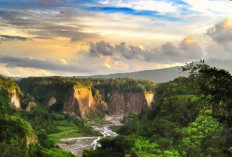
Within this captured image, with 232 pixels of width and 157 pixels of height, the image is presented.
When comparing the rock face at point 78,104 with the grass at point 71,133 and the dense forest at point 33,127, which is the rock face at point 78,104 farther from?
the grass at point 71,133

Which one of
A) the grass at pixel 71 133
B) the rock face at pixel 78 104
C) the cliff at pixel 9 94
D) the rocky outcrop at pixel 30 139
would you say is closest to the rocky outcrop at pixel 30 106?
the cliff at pixel 9 94

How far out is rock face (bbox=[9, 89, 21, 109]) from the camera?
134m

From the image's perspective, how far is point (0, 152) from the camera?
54156 millimetres

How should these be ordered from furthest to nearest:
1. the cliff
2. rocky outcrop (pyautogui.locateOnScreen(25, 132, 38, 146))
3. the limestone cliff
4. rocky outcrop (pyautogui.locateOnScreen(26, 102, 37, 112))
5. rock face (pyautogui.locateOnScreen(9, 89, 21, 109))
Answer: rocky outcrop (pyautogui.locateOnScreen(26, 102, 37, 112)) < rock face (pyautogui.locateOnScreen(9, 89, 21, 109)) < the limestone cliff < the cliff < rocky outcrop (pyautogui.locateOnScreen(25, 132, 38, 146))

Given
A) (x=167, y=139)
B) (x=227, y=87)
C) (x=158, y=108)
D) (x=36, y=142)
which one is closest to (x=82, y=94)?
(x=158, y=108)

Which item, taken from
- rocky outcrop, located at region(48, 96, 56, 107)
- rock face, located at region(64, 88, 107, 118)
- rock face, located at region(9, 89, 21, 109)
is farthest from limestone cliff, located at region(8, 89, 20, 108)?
rocky outcrop, located at region(48, 96, 56, 107)

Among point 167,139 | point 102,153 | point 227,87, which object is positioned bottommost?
point 102,153

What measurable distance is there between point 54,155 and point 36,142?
6.53 metres

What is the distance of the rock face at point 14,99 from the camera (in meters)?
134

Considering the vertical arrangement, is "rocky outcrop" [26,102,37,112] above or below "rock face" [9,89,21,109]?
below

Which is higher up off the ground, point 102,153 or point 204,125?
point 204,125

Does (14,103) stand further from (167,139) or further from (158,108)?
(167,139)

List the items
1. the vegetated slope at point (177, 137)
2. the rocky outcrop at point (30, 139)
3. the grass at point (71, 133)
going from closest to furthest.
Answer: the vegetated slope at point (177, 137), the rocky outcrop at point (30, 139), the grass at point (71, 133)

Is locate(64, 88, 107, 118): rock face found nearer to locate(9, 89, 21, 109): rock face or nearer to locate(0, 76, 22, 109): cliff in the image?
locate(9, 89, 21, 109): rock face
